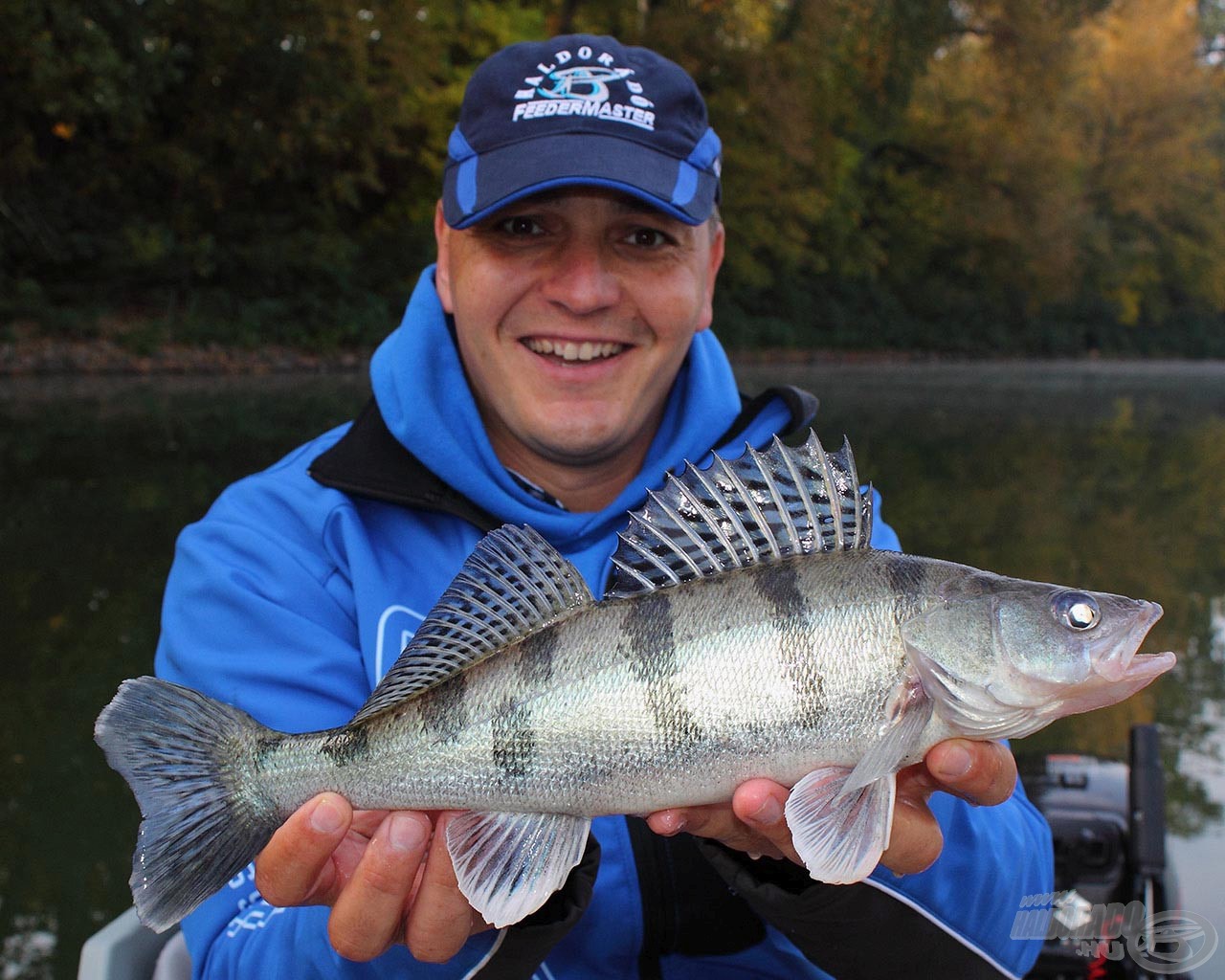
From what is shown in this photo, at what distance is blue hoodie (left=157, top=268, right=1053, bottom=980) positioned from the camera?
2.17 m

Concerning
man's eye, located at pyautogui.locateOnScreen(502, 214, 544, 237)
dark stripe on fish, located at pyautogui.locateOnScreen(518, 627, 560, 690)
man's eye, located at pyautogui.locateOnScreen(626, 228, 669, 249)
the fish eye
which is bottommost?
dark stripe on fish, located at pyautogui.locateOnScreen(518, 627, 560, 690)

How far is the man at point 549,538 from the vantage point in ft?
6.75

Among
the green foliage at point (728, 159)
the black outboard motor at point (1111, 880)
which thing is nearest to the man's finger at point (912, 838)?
the black outboard motor at point (1111, 880)

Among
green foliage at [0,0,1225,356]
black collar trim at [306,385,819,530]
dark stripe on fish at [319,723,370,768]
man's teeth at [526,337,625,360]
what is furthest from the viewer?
green foliage at [0,0,1225,356]

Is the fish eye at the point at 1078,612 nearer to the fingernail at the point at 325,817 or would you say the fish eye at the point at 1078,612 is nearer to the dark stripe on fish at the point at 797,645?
the dark stripe on fish at the point at 797,645

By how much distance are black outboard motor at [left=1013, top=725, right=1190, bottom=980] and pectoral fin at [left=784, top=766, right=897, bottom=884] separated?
1.58 m

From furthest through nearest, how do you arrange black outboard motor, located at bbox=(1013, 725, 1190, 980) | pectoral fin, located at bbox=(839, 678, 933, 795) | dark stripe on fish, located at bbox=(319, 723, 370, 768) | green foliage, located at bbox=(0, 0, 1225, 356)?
green foliage, located at bbox=(0, 0, 1225, 356), black outboard motor, located at bbox=(1013, 725, 1190, 980), dark stripe on fish, located at bbox=(319, 723, 370, 768), pectoral fin, located at bbox=(839, 678, 933, 795)

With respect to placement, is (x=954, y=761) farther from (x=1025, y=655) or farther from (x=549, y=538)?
(x=549, y=538)

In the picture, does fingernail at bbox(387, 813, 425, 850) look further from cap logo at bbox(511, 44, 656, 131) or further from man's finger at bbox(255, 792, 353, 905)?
cap logo at bbox(511, 44, 656, 131)

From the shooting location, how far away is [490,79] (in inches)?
108

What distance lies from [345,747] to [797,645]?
0.83 m

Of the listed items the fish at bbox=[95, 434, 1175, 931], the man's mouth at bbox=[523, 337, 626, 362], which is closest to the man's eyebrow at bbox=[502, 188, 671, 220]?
the man's mouth at bbox=[523, 337, 626, 362]

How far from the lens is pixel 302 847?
1.88 meters

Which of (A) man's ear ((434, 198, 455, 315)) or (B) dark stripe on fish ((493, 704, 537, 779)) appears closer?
(B) dark stripe on fish ((493, 704, 537, 779))
